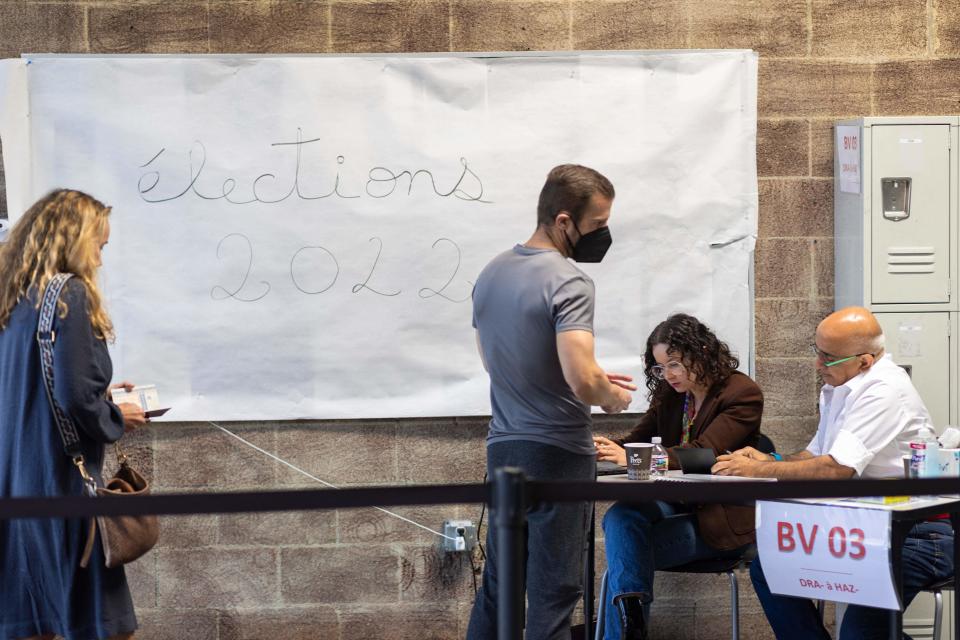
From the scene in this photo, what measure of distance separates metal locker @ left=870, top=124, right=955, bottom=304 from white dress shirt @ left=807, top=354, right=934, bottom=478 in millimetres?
762

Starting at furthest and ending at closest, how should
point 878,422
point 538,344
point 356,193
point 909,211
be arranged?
point 356,193
point 909,211
point 878,422
point 538,344

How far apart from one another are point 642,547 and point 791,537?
575mm

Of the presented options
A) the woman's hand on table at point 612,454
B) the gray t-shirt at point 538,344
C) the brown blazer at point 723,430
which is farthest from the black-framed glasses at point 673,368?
the gray t-shirt at point 538,344

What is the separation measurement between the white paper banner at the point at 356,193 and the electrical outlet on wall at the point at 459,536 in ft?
1.38

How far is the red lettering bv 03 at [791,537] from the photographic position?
3.03m

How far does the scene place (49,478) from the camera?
2.61 meters

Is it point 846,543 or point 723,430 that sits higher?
point 723,430

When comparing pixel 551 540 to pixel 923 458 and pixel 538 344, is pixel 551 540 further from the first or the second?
pixel 923 458

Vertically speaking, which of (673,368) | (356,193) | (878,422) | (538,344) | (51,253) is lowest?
(878,422)

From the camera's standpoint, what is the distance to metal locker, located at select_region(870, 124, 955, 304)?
4.05m

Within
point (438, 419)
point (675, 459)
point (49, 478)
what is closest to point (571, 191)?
point (675, 459)

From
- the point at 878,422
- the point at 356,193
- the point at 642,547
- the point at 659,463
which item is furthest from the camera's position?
the point at 356,193

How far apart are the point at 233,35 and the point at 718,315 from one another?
6.74 ft

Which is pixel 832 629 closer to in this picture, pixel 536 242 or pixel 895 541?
pixel 895 541
